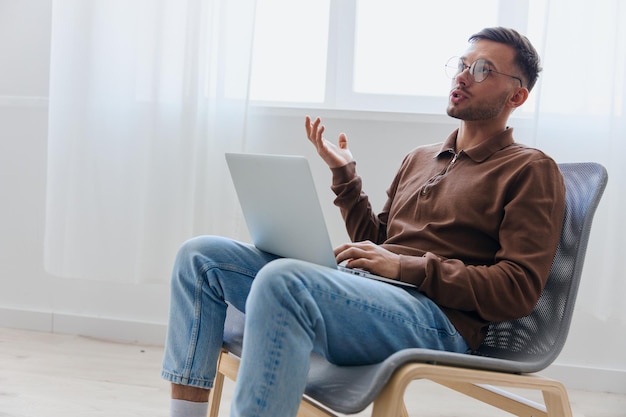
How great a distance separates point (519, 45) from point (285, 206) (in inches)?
26.2

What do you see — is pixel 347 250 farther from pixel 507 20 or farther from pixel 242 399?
pixel 507 20

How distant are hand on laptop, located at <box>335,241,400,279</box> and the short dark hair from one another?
55cm

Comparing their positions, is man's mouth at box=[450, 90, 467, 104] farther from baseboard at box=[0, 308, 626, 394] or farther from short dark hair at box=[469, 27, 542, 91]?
baseboard at box=[0, 308, 626, 394]

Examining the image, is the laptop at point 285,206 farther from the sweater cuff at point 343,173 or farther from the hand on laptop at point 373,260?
the sweater cuff at point 343,173

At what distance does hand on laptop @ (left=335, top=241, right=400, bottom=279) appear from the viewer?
134 cm

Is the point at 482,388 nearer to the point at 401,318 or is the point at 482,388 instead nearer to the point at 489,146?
the point at 401,318

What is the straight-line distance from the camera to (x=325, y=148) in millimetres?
1699

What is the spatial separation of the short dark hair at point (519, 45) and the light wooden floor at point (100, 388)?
1.02 meters

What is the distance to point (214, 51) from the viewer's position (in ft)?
8.81

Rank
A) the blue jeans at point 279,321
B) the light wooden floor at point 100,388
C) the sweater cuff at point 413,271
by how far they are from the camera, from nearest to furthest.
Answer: the blue jeans at point 279,321, the sweater cuff at point 413,271, the light wooden floor at point 100,388

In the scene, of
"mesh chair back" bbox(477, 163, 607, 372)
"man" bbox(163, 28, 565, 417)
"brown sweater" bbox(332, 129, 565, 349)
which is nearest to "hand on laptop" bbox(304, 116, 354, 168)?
"man" bbox(163, 28, 565, 417)

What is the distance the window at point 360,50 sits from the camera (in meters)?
2.78

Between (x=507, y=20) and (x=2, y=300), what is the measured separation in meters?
2.17

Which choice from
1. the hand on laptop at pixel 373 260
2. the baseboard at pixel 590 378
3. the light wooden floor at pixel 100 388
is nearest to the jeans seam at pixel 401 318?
the hand on laptop at pixel 373 260
